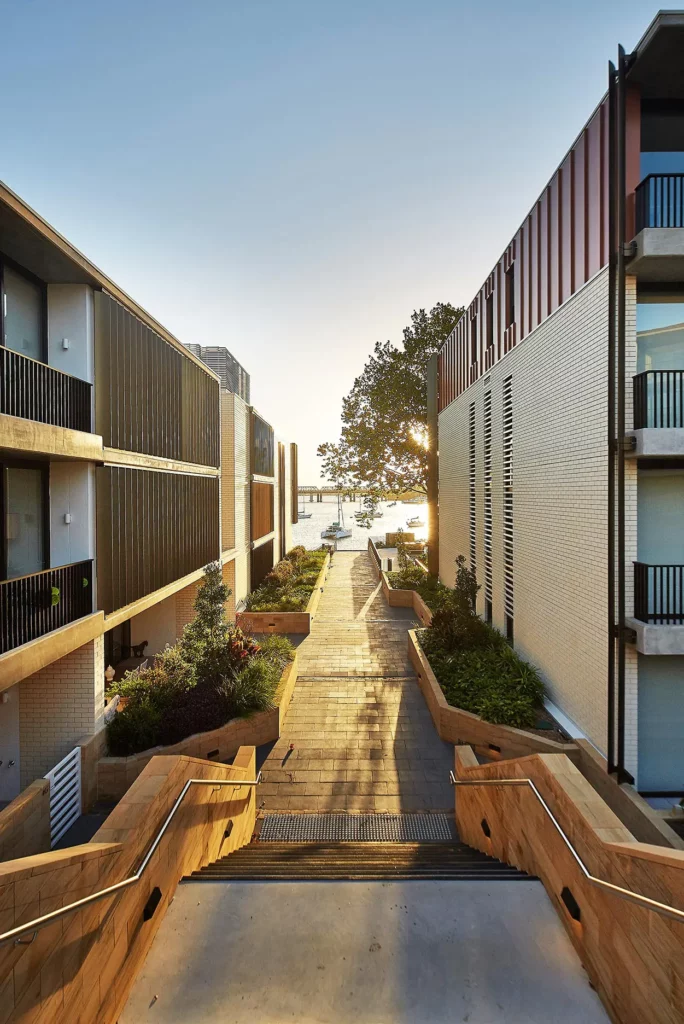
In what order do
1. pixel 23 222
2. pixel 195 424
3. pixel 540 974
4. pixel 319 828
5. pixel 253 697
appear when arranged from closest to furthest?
1. pixel 540 974
2. pixel 23 222
3. pixel 319 828
4. pixel 253 697
5. pixel 195 424

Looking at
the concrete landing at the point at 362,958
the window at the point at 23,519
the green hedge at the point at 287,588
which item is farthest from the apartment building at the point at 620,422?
the green hedge at the point at 287,588

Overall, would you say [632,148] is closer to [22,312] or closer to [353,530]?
[22,312]

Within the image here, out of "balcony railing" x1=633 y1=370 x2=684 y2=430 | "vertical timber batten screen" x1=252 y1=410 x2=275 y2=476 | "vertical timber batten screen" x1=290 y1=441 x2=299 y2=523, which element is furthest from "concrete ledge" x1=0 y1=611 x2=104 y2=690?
"vertical timber batten screen" x1=290 y1=441 x2=299 y2=523

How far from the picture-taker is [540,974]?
3520mm

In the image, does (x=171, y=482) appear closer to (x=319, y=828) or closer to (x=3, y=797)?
(x=3, y=797)

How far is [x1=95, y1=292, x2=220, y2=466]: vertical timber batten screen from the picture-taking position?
27.7ft

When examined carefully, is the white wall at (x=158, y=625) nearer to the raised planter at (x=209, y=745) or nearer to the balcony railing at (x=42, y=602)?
the raised planter at (x=209, y=745)

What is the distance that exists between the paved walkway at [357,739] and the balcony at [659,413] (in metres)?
6.25

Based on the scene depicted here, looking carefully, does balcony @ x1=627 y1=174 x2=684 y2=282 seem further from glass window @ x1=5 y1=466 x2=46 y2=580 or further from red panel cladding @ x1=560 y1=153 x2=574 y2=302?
glass window @ x1=5 y1=466 x2=46 y2=580

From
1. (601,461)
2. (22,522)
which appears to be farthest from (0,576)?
(601,461)

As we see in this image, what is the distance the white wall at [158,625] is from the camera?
13.5 m

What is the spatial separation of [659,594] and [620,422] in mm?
2588

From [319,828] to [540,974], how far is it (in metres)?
4.06

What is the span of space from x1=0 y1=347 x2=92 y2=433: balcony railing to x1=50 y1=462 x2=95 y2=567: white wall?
0.77 meters
